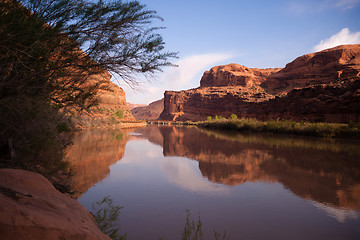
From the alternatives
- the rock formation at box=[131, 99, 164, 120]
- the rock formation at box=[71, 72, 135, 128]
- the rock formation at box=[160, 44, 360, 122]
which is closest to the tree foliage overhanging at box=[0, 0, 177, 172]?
the rock formation at box=[71, 72, 135, 128]

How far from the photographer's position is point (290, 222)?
3607 mm

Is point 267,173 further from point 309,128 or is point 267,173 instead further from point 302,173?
point 309,128

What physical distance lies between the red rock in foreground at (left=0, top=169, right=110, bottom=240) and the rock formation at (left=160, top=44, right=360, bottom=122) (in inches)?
1280

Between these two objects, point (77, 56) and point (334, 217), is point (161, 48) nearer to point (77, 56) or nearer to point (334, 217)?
point (77, 56)

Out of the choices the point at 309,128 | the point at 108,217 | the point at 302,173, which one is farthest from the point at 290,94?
the point at 108,217

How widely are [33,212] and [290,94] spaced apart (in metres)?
46.3

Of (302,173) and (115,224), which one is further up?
(115,224)

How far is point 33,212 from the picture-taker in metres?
1.71

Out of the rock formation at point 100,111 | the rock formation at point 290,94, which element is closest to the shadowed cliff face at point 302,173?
the rock formation at point 100,111

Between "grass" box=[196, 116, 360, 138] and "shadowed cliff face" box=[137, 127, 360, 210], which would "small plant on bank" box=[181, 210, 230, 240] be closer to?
"shadowed cliff face" box=[137, 127, 360, 210]

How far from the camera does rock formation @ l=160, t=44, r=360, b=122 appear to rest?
100 feet

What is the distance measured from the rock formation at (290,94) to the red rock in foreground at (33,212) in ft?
107

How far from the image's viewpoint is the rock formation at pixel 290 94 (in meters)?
30.5

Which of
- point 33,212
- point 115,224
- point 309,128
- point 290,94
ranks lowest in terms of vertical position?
point 115,224
